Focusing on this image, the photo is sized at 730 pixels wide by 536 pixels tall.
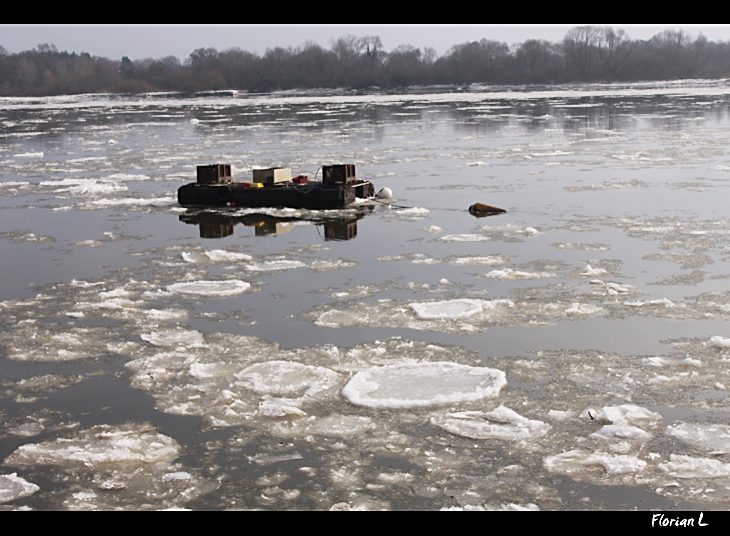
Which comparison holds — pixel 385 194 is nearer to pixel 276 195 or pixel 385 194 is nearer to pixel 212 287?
pixel 276 195

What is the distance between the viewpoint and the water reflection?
13.5 metres

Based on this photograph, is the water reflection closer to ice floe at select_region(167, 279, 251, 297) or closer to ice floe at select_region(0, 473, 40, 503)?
ice floe at select_region(167, 279, 251, 297)

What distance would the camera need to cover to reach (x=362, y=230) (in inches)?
535

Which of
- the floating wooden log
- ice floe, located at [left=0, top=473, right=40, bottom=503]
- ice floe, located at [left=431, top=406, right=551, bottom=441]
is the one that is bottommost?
ice floe, located at [left=0, top=473, right=40, bottom=503]

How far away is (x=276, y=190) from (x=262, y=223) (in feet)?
4.72

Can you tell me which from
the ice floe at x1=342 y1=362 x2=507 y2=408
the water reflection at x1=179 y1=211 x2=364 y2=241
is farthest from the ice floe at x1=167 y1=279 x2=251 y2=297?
the ice floe at x1=342 y1=362 x2=507 y2=408

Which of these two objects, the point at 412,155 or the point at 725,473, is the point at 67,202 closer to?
the point at 412,155

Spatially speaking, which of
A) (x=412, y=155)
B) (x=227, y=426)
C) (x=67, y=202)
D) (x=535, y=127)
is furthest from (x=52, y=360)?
(x=535, y=127)

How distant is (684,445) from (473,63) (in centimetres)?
12525

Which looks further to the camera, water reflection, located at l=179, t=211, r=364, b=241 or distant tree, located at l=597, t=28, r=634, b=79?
distant tree, located at l=597, t=28, r=634, b=79

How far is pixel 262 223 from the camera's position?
14555 millimetres
